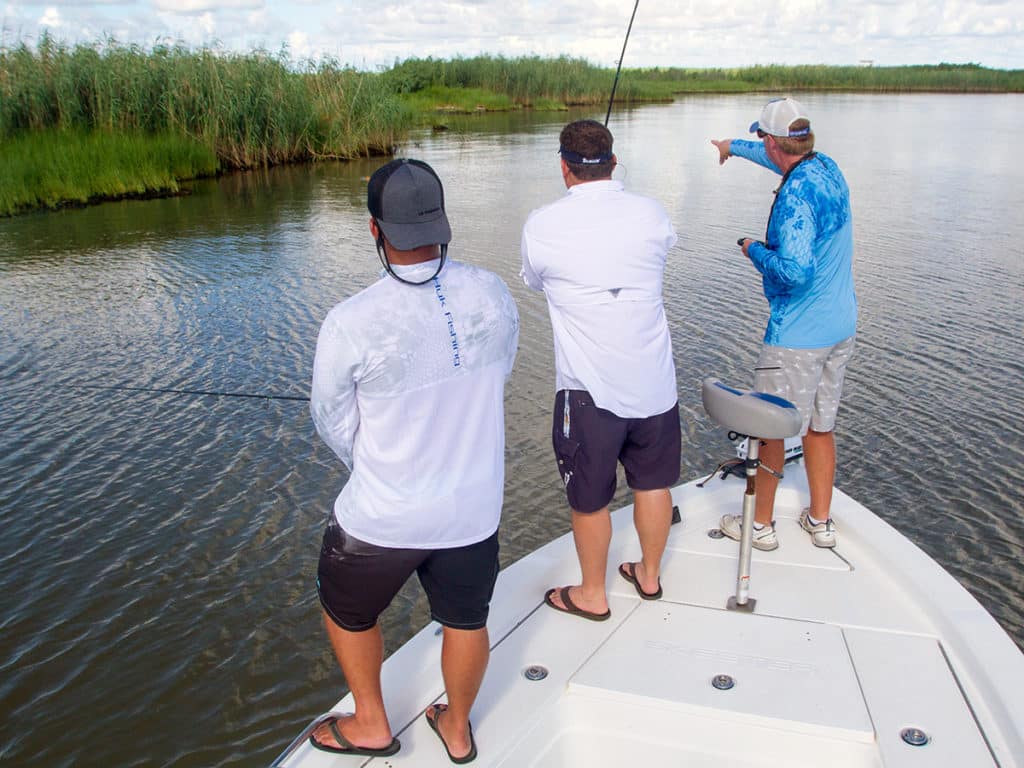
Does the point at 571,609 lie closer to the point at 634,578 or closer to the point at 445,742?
the point at 634,578

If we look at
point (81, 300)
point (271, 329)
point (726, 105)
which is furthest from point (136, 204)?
point (726, 105)

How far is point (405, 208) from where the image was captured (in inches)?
76.7

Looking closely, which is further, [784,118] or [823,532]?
[823,532]

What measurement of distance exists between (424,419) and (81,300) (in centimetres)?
789

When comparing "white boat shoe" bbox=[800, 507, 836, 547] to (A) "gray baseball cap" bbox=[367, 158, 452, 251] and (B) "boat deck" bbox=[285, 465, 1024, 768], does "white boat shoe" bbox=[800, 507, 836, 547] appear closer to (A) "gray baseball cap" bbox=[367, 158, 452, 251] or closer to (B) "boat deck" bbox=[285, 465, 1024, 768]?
(B) "boat deck" bbox=[285, 465, 1024, 768]

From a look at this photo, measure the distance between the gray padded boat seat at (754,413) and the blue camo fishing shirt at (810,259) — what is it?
1.49 feet

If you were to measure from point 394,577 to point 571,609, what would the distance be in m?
0.98

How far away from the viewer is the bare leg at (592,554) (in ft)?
9.29

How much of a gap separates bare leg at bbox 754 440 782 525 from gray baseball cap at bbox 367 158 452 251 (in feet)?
6.01

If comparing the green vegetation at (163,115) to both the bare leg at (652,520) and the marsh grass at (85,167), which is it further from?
the bare leg at (652,520)

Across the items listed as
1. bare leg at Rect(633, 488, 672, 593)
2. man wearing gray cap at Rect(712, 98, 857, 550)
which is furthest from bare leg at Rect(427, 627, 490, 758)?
man wearing gray cap at Rect(712, 98, 857, 550)

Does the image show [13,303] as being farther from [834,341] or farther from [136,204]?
[834,341]

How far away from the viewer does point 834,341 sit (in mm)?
3143

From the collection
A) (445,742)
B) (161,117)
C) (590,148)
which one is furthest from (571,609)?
(161,117)
